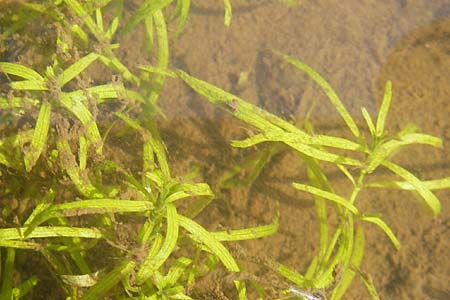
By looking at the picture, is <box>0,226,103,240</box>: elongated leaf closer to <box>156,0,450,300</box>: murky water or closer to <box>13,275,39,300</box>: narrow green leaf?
<box>13,275,39,300</box>: narrow green leaf

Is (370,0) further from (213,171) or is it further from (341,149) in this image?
(213,171)

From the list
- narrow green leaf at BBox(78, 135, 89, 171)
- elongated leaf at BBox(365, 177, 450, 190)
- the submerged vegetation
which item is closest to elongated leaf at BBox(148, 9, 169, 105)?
the submerged vegetation

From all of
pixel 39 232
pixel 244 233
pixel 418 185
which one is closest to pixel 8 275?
pixel 39 232

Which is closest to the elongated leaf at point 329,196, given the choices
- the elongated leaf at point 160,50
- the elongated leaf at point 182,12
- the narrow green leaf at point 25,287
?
the elongated leaf at point 160,50

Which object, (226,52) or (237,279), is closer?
(237,279)

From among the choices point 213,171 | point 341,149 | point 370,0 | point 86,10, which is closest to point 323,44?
point 370,0

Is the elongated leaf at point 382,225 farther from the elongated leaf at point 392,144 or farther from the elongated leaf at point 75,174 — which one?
the elongated leaf at point 75,174

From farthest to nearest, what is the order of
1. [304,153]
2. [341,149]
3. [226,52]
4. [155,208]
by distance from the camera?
[226,52], [341,149], [304,153], [155,208]
